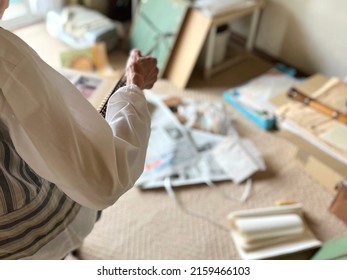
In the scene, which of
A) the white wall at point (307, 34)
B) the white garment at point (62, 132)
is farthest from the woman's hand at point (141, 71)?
the white wall at point (307, 34)

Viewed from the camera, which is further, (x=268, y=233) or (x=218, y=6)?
(x=218, y=6)

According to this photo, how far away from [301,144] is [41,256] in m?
1.05

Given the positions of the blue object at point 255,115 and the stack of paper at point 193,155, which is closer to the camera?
the stack of paper at point 193,155

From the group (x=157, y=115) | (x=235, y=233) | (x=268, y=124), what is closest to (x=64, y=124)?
(x=235, y=233)

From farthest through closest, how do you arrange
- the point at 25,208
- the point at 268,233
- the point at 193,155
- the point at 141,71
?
the point at 193,155, the point at 268,233, the point at 141,71, the point at 25,208

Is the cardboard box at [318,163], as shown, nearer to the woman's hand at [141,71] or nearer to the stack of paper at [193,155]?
the stack of paper at [193,155]

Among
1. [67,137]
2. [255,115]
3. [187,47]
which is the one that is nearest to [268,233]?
[255,115]

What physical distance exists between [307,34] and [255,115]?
552mm

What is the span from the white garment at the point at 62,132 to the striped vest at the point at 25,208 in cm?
5

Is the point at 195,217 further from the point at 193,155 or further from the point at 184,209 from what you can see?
the point at 193,155

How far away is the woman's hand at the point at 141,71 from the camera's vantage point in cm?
77

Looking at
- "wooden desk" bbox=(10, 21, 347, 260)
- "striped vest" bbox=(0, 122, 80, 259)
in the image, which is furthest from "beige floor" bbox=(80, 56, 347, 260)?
"striped vest" bbox=(0, 122, 80, 259)

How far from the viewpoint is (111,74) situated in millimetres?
1903

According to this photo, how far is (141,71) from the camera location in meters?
0.79
